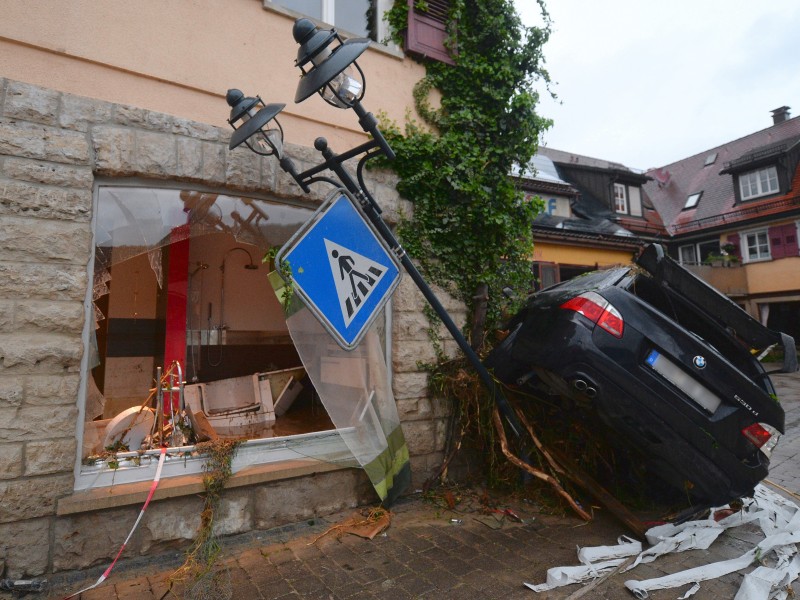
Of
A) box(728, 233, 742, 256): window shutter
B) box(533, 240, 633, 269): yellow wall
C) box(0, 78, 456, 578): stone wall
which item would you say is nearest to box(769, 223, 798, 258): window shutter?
box(728, 233, 742, 256): window shutter

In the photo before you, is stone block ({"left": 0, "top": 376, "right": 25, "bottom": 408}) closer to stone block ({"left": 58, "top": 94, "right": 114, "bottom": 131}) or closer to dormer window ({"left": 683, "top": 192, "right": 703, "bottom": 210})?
stone block ({"left": 58, "top": 94, "right": 114, "bottom": 131})

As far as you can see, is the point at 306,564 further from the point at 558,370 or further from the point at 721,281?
the point at 721,281

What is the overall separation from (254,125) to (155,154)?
33.5 inches

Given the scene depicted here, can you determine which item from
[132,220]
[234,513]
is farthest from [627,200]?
[234,513]

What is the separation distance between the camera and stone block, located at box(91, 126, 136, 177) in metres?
3.15

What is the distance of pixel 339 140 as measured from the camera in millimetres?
4344

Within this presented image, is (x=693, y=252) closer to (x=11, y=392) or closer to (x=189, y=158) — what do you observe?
(x=189, y=158)

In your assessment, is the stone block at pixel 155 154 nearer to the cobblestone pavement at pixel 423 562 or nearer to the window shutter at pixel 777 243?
the cobblestone pavement at pixel 423 562

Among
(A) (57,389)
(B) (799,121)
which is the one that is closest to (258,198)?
(A) (57,389)

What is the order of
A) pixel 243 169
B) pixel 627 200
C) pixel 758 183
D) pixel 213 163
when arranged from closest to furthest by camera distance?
pixel 213 163 < pixel 243 169 < pixel 627 200 < pixel 758 183

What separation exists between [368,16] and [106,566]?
5.24m

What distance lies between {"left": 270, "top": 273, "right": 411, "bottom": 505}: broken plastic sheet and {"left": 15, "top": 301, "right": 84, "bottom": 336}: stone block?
129 centimetres

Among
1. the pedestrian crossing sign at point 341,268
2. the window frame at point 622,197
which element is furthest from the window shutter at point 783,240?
the pedestrian crossing sign at point 341,268

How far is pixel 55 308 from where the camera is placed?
115 inches
